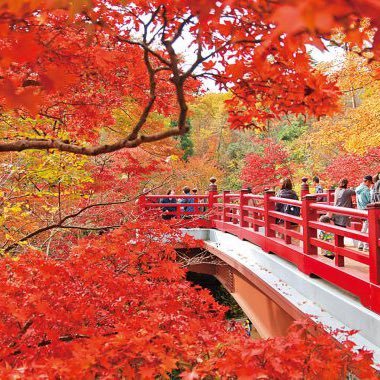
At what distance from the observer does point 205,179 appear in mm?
25438

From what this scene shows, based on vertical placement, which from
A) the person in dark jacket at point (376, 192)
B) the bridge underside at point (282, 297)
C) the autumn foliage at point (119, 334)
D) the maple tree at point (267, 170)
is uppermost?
the maple tree at point (267, 170)

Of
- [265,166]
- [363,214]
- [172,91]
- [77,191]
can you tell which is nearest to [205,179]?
[265,166]

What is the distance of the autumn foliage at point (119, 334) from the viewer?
287cm

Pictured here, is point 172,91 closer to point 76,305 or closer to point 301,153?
point 76,305

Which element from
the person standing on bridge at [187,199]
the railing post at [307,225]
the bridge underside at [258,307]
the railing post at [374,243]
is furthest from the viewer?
the person standing on bridge at [187,199]

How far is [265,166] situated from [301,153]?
430cm

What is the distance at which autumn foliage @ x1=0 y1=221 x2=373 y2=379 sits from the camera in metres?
2.87

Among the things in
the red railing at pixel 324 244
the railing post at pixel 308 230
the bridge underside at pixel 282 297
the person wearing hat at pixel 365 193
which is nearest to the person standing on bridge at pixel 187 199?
the bridge underside at pixel 282 297

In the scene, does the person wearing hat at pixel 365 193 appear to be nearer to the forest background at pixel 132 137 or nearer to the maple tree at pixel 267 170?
the forest background at pixel 132 137

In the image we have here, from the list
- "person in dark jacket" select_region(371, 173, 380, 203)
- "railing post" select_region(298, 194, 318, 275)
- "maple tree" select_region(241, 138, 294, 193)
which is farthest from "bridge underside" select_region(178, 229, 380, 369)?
"maple tree" select_region(241, 138, 294, 193)

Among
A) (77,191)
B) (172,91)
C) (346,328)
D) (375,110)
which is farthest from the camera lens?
(375,110)

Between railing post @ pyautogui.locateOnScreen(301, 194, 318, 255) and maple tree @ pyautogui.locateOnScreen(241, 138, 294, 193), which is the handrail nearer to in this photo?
railing post @ pyautogui.locateOnScreen(301, 194, 318, 255)

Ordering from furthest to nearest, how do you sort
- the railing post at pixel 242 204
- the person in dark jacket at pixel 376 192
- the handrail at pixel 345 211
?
the railing post at pixel 242 204, the person in dark jacket at pixel 376 192, the handrail at pixel 345 211

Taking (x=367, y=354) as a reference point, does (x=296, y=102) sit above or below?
above
